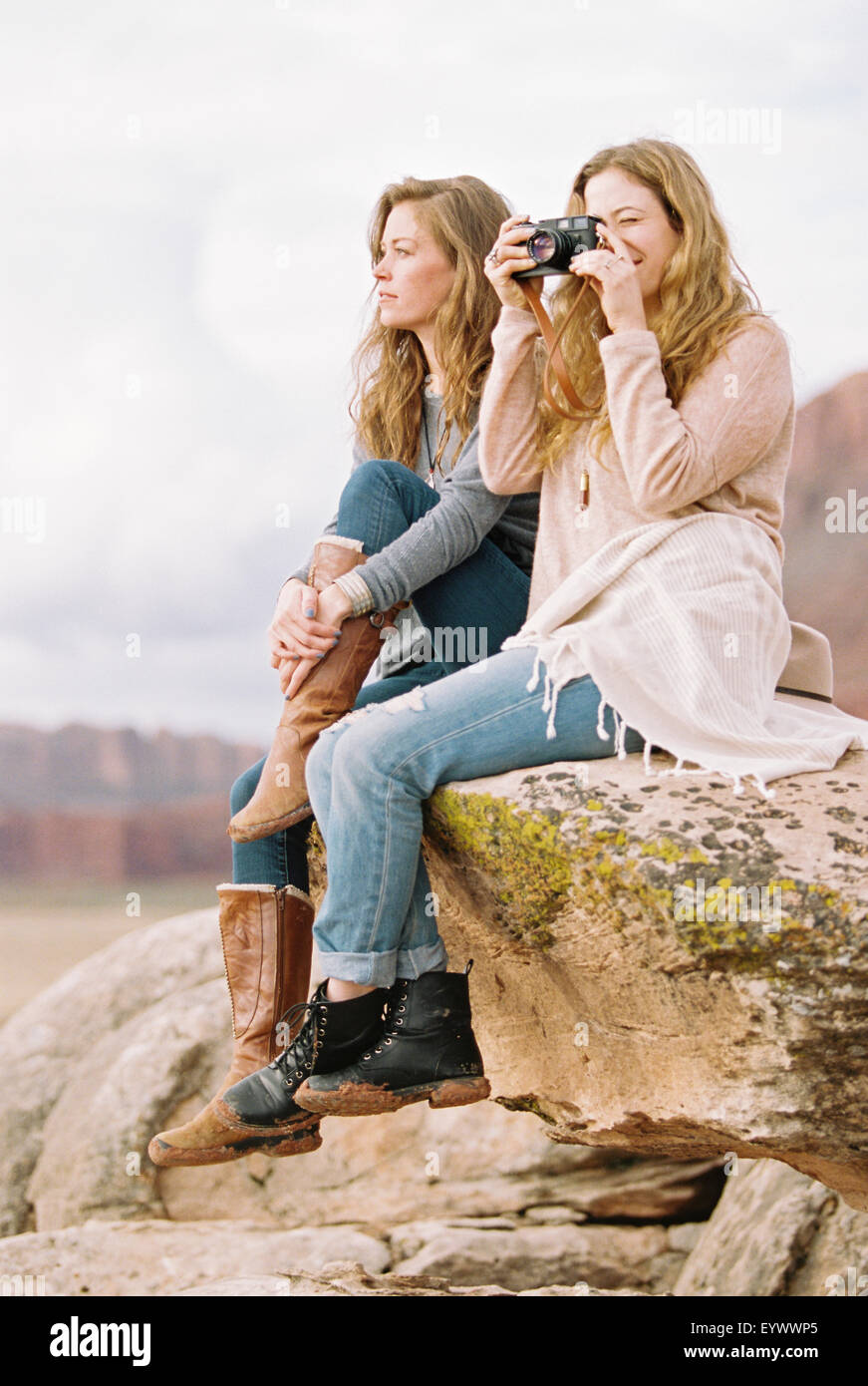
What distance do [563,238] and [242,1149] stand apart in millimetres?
1905

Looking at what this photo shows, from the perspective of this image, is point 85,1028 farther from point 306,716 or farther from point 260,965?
point 306,716

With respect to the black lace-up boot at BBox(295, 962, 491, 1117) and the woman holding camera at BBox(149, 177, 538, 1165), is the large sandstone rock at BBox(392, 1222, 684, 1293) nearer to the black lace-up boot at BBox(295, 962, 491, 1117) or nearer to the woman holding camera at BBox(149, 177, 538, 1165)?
the woman holding camera at BBox(149, 177, 538, 1165)

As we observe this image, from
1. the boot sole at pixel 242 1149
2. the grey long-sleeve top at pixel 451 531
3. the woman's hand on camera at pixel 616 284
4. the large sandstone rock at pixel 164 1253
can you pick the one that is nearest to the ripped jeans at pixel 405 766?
the grey long-sleeve top at pixel 451 531

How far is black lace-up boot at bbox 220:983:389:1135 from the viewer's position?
2.35 metres

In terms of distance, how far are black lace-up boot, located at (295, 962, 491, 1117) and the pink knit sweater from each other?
0.82 m

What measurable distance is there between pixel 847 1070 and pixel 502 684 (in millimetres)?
881

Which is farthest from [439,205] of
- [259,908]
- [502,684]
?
[259,908]

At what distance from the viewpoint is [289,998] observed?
109 inches

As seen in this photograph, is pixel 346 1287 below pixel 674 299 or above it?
below

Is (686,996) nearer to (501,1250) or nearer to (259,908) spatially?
(259,908)

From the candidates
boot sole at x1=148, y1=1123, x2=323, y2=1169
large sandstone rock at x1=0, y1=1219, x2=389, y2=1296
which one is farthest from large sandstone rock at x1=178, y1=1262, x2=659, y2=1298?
boot sole at x1=148, y1=1123, x2=323, y2=1169

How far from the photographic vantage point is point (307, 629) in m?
2.56

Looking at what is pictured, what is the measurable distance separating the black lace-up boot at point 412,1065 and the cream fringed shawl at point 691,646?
56cm

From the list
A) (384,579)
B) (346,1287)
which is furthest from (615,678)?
(346,1287)
